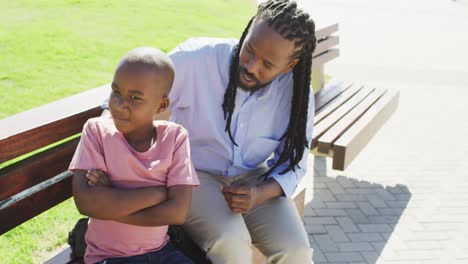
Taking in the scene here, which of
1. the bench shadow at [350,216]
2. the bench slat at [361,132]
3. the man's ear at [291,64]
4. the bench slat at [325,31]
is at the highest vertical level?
the man's ear at [291,64]

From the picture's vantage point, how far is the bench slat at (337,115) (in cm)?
469

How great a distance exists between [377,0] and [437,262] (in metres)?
13.9

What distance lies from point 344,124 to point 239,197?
8.30 feet

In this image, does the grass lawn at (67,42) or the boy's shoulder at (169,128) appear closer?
the boy's shoulder at (169,128)

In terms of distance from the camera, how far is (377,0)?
667 inches

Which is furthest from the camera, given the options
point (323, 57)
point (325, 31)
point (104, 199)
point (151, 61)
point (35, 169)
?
point (323, 57)

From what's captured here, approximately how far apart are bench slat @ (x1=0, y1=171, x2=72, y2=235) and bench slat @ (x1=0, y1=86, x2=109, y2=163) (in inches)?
7.5

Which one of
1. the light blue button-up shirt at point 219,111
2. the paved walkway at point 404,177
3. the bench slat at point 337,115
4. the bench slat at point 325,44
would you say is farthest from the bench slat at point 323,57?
the light blue button-up shirt at point 219,111

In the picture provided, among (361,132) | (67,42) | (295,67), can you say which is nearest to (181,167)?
(295,67)

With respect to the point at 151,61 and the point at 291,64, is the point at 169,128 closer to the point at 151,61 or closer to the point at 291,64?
the point at 151,61

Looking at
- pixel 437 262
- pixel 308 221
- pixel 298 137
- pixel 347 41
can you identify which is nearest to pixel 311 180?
pixel 308 221

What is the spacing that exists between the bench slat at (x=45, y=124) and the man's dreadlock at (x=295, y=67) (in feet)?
2.22

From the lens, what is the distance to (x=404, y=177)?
5.66m

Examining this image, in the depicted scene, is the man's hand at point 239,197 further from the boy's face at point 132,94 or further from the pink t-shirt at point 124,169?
the boy's face at point 132,94
